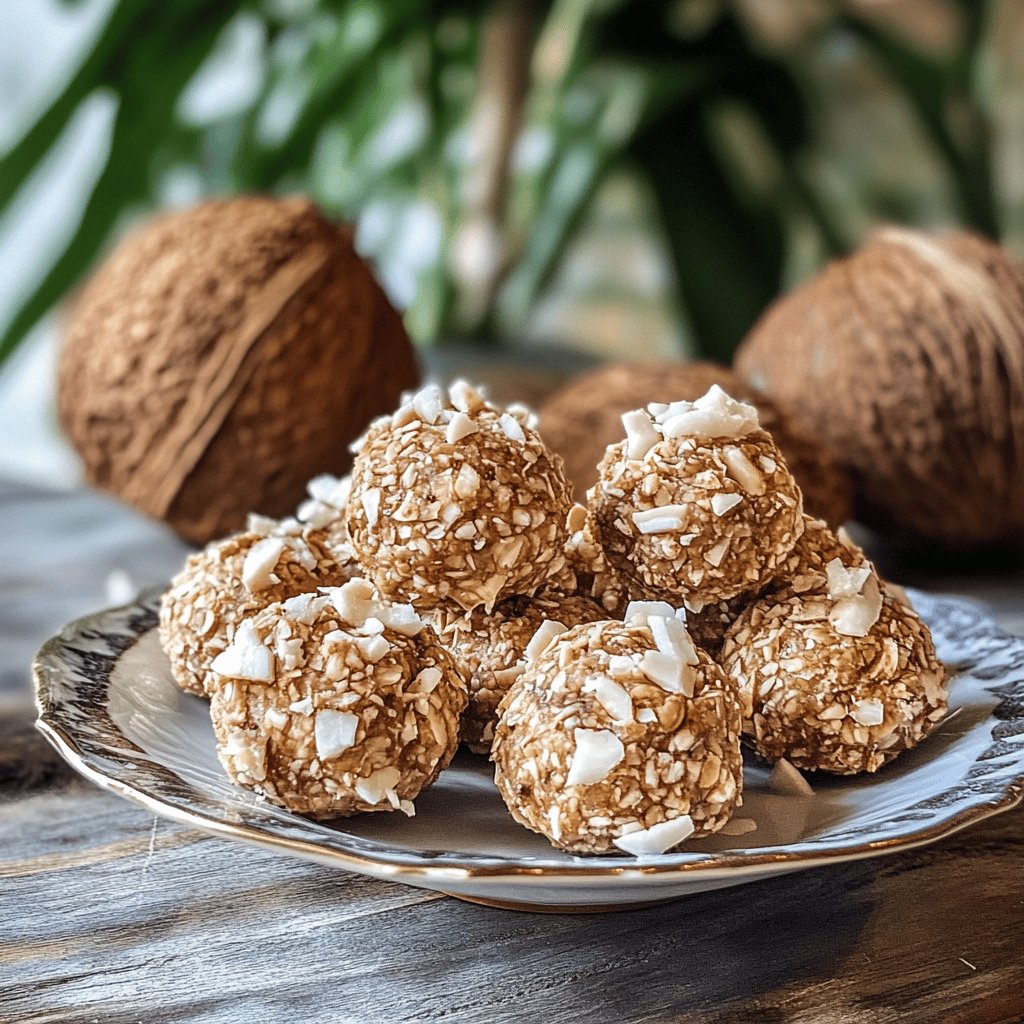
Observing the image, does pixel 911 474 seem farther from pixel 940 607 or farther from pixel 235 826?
pixel 235 826

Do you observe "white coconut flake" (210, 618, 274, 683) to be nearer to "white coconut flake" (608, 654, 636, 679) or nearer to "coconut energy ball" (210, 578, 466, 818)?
"coconut energy ball" (210, 578, 466, 818)

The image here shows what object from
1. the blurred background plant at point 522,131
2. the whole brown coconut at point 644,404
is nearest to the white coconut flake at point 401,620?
the whole brown coconut at point 644,404

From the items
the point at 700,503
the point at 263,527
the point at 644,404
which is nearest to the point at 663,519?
the point at 700,503

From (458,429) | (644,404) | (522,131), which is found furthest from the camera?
(522,131)

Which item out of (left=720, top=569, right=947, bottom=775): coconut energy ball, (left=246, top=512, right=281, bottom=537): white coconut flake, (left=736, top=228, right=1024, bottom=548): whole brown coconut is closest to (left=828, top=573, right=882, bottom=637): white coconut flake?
(left=720, top=569, right=947, bottom=775): coconut energy ball

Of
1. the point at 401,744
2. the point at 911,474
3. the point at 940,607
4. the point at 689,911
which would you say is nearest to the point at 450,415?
the point at 401,744

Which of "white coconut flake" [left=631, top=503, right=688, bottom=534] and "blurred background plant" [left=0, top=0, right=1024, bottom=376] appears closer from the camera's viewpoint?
"white coconut flake" [left=631, top=503, right=688, bottom=534]

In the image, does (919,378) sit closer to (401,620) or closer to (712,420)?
(712,420)
